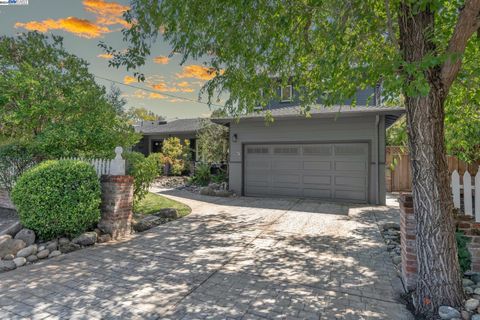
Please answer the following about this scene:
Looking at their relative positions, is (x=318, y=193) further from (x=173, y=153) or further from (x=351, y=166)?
(x=173, y=153)

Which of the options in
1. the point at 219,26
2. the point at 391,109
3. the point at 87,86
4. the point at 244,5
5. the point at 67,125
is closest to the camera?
the point at 244,5

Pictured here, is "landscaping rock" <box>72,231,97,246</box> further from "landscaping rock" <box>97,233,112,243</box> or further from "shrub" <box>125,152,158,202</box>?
"shrub" <box>125,152,158,202</box>

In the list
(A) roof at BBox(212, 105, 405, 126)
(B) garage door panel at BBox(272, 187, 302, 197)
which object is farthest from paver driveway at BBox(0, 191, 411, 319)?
(B) garage door panel at BBox(272, 187, 302, 197)

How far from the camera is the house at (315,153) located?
8.89 m

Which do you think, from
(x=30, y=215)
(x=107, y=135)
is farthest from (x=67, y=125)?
(x=30, y=215)

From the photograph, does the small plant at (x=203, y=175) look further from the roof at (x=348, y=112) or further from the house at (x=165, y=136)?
the house at (x=165, y=136)

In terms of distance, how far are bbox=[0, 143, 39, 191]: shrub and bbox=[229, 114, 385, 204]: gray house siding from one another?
270 inches

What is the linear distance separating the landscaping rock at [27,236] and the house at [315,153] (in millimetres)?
6739

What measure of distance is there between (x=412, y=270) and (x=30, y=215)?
5793 millimetres

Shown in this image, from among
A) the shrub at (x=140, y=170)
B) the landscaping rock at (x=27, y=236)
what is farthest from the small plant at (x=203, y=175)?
the landscaping rock at (x=27, y=236)

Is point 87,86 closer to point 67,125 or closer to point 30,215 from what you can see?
point 67,125

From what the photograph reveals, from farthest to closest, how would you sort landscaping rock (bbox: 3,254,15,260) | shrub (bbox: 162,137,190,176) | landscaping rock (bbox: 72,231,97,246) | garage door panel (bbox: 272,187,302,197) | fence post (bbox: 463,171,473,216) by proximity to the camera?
shrub (bbox: 162,137,190,176), garage door panel (bbox: 272,187,302,197), landscaping rock (bbox: 72,231,97,246), landscaping rock (bbox: 3,254,15,260), fence post (bbox: 463,171,473,216)

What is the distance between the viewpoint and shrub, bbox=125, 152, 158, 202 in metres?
5.80

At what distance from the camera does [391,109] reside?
8.35 m
